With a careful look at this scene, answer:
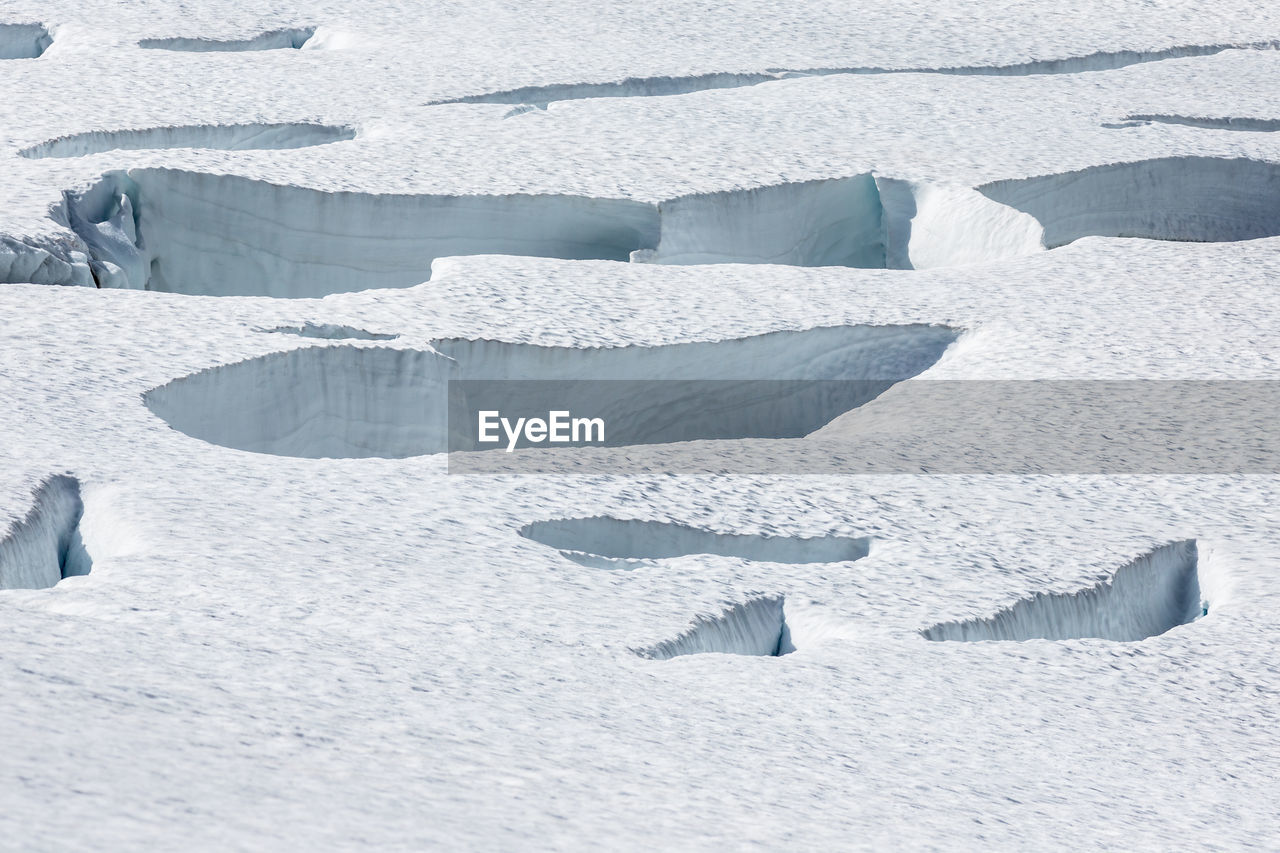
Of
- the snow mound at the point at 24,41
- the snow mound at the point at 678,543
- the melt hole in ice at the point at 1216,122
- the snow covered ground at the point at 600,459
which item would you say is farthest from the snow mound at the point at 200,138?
the melt hole in ice at the point at 1216,122

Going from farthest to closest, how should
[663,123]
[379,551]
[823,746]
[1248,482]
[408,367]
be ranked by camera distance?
[663,123] < [408,367] < [1248,482] < [379,551] < [823,746]

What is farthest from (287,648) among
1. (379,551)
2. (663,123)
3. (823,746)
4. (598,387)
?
(663,123)

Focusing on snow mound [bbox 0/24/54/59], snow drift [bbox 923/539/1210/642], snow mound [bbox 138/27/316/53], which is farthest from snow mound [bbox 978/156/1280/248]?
snow mound [bbox 0/24/54/59]

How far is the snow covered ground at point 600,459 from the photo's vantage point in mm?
1233

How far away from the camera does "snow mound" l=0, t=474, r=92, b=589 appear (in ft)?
5.08

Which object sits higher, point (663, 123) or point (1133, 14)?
point (1133, 14)

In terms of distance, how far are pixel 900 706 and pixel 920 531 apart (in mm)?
417

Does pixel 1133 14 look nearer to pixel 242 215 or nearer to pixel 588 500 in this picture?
pixel 242 215

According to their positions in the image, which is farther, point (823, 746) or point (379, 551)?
point (379, 551)

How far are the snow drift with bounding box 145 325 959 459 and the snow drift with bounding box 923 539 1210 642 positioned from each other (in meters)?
0.68

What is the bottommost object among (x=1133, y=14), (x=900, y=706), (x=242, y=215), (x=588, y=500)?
(x=900, y=706)

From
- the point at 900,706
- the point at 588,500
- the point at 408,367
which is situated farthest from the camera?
the point at 408,367

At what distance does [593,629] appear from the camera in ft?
5.12

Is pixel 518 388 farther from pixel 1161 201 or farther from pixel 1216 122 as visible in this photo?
pixel 1216 122
